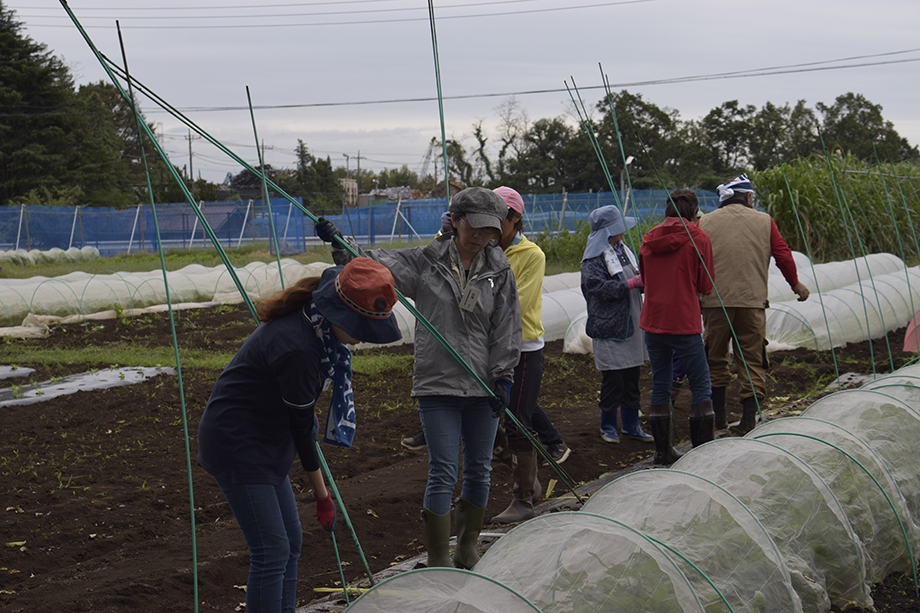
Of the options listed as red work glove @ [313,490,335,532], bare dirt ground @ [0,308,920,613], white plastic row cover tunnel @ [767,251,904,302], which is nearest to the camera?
red work glove @ [313,490,335,532]

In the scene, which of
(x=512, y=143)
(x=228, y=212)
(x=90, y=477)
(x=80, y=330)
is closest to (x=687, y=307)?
(x=90, y=477)

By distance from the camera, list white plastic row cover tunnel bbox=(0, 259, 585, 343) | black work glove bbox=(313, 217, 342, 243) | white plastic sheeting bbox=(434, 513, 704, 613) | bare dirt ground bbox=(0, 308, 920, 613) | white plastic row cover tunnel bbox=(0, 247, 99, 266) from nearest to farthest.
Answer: white plastic sheeting bbox=(434, 513, 704, 613) < black work glove bbox=(313, 217, 342, 243) < bare dirt ground bbox=(0, 308, 920, 613) < white plastic row cover tunnel bbox=(0, 259, 585, 343) < white plastic row cover tunnel bbox=(0, 247, 99, 266)

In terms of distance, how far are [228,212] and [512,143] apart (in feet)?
35.4

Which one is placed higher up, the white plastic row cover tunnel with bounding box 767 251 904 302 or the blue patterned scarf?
the blue patterned scarf

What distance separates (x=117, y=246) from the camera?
26078 millimetres

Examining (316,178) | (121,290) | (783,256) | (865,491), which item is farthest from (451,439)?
(316,178)

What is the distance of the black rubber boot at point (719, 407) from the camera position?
17.2 ft

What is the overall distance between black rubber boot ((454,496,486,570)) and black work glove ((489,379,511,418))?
1.45ft

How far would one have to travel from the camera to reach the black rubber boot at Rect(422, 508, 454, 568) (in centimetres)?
302

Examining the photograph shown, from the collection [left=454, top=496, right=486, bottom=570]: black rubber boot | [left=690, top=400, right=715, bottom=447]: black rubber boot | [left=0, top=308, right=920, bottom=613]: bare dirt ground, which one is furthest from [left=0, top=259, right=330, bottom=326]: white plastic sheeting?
[left=454, top=496, right=486, bottom=570]: black rubber boot

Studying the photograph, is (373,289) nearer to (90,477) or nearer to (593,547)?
(593,547)

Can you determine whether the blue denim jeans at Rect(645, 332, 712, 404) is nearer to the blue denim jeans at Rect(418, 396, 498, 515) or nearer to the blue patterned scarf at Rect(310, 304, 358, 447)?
the blue denim jeans at Rect(418, 396, 498, 515)

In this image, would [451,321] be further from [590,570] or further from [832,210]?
[832,210]

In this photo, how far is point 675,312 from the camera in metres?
4.41
